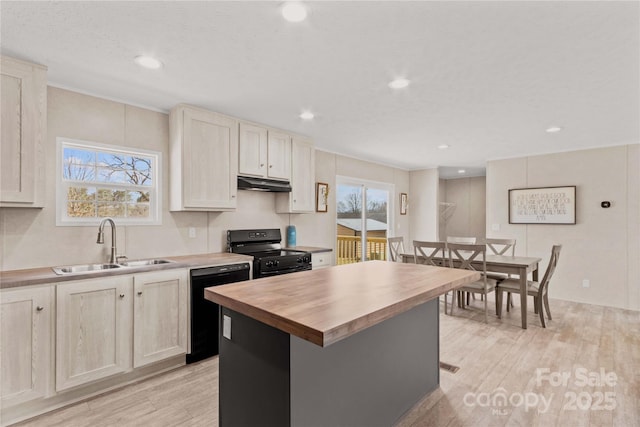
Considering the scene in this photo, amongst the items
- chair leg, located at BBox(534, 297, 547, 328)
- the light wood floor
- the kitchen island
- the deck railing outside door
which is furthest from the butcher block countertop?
the deck railing outside door

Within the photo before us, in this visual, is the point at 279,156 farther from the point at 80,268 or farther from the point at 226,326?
the point at 226,326

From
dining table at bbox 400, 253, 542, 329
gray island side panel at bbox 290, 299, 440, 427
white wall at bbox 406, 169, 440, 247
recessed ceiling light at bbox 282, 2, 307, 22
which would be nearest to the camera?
gray island side panel at bbox 290, 299, 440, 427

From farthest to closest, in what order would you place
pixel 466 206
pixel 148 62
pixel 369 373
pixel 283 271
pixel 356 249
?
pixel 466 206 → pixel 356 249 → pixel 283 271 → pixel 148 62 → pixel 369 373

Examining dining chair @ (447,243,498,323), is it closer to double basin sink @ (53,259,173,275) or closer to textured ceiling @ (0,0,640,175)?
textured ceiling @ (0,0,640,175)

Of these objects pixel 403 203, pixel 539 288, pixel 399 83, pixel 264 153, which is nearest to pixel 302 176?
pixel 264 153

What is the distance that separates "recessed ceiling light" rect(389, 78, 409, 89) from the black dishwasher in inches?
85.8

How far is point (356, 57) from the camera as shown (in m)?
2.15

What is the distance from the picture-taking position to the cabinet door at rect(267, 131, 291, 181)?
3.81 meters

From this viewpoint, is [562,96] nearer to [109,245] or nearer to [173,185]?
[173,185]

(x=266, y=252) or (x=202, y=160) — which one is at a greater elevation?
(x=202, y=160)

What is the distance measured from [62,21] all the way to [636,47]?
135 inches

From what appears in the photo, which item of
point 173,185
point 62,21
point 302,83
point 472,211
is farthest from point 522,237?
point 62,21

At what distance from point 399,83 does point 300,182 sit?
1.96m

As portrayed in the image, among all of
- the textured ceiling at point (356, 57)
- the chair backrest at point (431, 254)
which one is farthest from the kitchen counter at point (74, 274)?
the chair backrest at point (431, 254)
